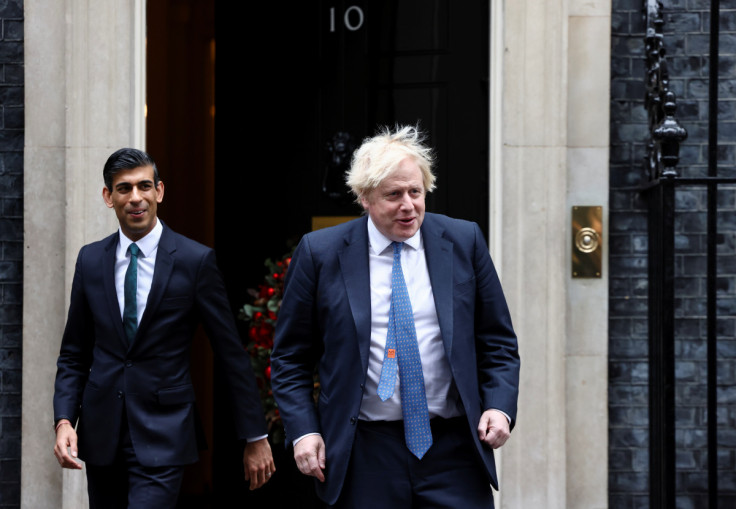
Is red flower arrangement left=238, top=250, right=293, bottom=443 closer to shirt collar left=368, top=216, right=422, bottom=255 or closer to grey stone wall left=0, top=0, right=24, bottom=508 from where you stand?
grey stone wall left=0, top=0, right=24, bottom=508

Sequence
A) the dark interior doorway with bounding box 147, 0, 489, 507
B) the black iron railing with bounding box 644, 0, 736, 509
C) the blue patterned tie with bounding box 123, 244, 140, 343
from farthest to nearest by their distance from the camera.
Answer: the dark interior doorway with bounding box 147, 0, 489, 507
the black iron railing with bounding box 644, 0, 736, 509
the blue patterned tie with bounding box 123, 244, 140, 343

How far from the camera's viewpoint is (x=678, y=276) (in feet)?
18.6

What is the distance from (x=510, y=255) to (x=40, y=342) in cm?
246

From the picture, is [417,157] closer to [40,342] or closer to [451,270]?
[451,270]

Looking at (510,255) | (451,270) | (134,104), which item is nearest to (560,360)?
(510,255)

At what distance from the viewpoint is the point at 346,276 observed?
3.58 m

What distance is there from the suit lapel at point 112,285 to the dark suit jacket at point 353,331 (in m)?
0.66

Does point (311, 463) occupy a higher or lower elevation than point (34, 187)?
lower

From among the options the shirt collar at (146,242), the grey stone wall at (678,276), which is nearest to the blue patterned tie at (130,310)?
the shirt collar at (146,242)

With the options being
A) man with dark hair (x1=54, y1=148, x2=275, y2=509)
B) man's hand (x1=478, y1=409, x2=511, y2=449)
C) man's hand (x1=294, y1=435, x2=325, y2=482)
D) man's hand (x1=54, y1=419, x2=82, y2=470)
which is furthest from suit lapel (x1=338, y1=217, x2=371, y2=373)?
man's hand (x1=54, y1=419, x2=82, y2=470)

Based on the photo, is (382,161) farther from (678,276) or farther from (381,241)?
(678,276)

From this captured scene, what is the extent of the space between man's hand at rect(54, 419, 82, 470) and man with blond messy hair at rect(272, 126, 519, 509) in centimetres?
83

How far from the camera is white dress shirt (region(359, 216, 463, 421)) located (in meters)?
3.46

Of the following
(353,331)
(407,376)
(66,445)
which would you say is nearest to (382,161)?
(353,331)
